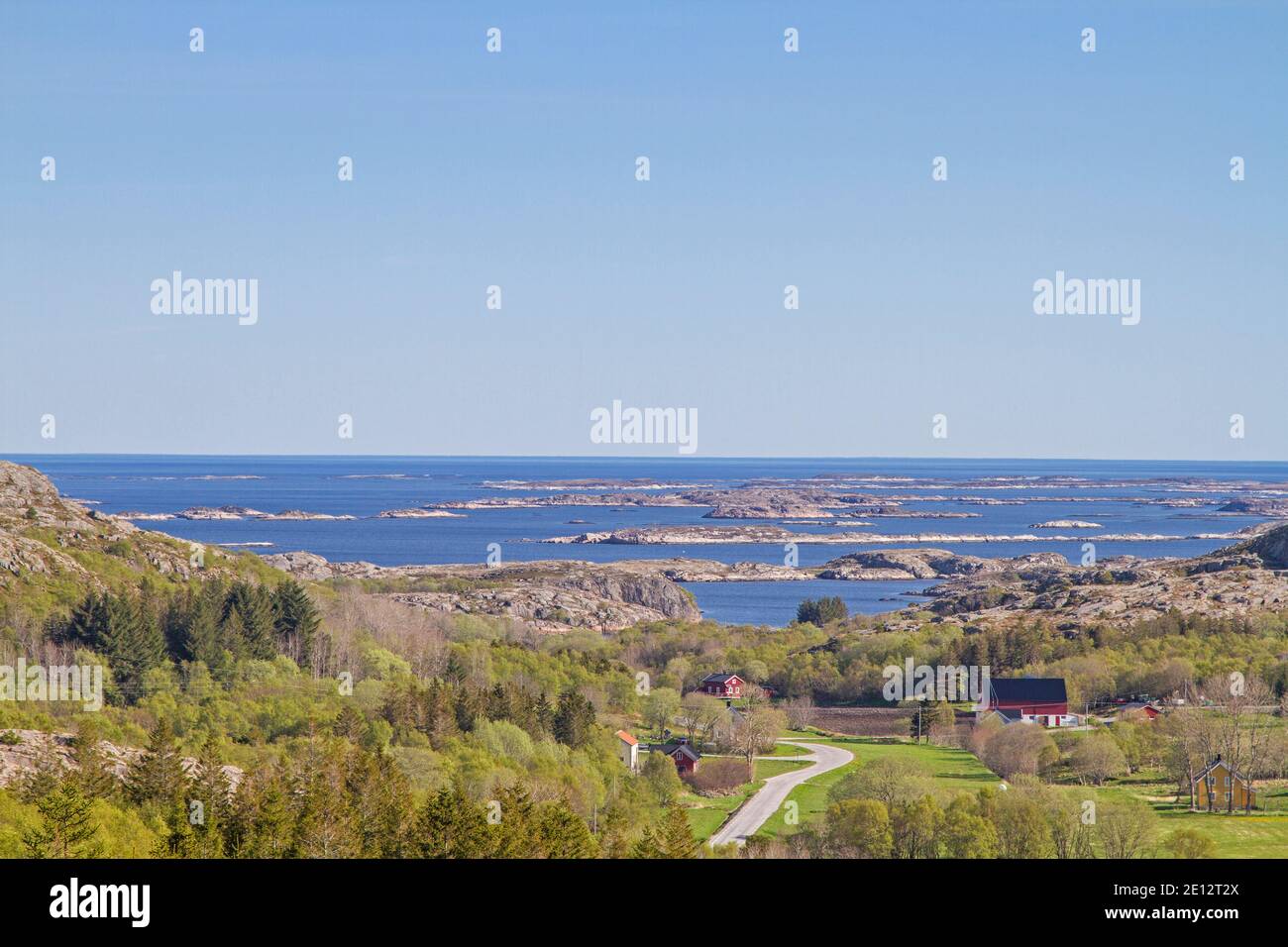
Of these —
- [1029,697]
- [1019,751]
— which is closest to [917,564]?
[1029,697]

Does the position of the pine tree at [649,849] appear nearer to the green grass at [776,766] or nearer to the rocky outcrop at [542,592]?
the green grass at [776,766]

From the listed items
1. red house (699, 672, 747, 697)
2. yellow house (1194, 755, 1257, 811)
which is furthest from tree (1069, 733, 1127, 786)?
red house (699, 672, 747, 697)

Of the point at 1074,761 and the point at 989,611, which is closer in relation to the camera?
the point at 1074,761

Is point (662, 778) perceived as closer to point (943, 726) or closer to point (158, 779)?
point (158, 779)

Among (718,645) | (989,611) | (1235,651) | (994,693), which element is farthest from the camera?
(989,611)

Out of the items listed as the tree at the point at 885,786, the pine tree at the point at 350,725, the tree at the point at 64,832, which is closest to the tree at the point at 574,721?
the pine tree at the point at 350,725
